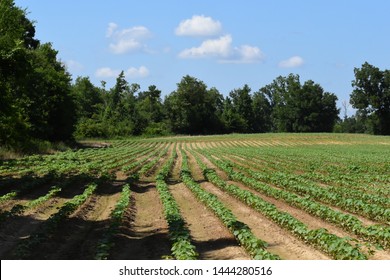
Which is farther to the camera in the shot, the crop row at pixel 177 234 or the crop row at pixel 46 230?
the crop row at pixel 46 230

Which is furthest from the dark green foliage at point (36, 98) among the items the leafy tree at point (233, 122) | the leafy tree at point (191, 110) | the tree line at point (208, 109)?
the leafy tree at point (233, 122)

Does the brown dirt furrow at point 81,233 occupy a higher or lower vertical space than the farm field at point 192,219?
lower

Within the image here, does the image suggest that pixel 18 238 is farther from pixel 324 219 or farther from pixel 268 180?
pixel 268 180

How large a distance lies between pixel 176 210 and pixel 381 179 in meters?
A: 12.0

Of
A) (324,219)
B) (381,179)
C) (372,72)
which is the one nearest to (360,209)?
(324,219)

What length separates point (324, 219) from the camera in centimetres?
1255

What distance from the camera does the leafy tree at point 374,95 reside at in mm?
98875

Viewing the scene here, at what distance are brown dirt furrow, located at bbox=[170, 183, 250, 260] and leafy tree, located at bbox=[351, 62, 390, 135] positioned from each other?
91756 mm

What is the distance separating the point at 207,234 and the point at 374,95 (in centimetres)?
9692

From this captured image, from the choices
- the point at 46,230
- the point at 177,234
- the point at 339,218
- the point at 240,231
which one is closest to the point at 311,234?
the point at 240,231

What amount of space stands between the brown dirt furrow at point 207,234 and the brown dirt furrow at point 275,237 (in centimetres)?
75

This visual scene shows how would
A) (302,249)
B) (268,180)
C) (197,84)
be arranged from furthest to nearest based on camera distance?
(197,84) → (268,180) → (302,249)

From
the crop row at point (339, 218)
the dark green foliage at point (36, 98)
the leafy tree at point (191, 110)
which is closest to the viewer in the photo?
the crop row at point (339, 218)

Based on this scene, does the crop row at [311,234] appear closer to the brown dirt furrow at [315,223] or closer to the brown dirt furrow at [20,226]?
the brown dirt furrow at [315,223]
